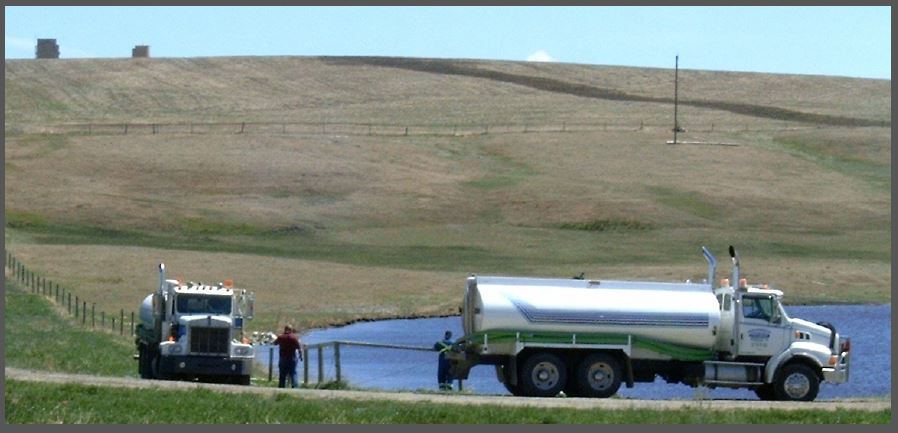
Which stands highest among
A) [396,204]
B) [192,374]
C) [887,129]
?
[887,129]

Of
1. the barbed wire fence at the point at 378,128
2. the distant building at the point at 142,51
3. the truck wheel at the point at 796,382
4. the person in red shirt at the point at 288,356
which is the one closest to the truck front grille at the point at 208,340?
the person in red shirt at the point at 288,356

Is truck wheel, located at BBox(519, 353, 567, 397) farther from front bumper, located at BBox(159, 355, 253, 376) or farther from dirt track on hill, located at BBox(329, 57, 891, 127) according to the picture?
dirt track on hill, located at BBox(329, 57, 891, 127)

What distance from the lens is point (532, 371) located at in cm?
3020

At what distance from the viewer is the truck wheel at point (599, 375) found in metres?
30.2

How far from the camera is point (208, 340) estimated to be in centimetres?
3300

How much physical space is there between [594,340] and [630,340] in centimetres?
65

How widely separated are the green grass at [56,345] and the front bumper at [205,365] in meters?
1.88

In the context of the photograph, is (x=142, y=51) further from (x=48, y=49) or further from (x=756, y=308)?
(x=756, y=308)

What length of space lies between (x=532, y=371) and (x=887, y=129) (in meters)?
91.9

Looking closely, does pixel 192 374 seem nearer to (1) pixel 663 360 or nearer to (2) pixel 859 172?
(1) pixel 663 360

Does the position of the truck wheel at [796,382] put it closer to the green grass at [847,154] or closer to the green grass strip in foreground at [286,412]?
the green grass strip in foreground at [286,412]

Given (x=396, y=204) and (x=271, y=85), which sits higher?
(x=271, y=85)

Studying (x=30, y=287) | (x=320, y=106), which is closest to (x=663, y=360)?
(x=30, y=287)

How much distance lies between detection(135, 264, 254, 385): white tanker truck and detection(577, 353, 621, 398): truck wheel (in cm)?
675
